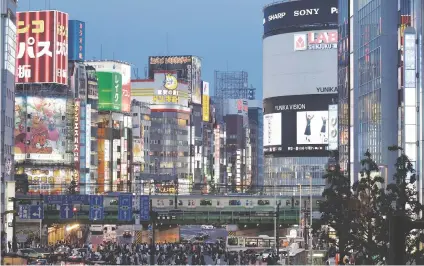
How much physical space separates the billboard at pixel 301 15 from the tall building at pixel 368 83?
274 feet

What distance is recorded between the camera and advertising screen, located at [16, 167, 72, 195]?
149500 millimetres

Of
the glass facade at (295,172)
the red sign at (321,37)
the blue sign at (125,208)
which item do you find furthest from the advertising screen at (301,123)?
the blue sign at (125,208)

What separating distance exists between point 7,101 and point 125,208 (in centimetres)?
1601

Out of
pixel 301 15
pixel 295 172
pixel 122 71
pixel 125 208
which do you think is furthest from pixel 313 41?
pixel 125 208

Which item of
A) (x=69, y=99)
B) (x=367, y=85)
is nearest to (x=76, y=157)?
(x=69, y=99)

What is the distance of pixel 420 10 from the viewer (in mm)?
65062

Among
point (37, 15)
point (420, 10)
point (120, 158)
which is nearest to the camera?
point (420, 10)

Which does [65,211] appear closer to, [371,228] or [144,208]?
[144,208]

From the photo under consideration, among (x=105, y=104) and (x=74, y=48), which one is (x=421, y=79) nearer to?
(x=74, y=48)

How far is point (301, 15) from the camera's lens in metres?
182

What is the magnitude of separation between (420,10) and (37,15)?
93449mm

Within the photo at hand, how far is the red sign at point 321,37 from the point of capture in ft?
589

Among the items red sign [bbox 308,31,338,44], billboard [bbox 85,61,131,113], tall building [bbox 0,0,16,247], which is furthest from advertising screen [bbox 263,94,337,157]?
tall building [bbox 0,0,16,247]

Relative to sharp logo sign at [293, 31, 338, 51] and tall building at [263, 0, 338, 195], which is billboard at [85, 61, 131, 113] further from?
sharp logo sign at [293, 31, 338, 51]
